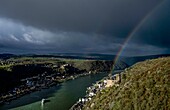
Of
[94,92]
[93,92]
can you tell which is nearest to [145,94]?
[94,92]

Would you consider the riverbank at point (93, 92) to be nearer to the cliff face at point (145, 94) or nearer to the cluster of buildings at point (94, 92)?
the cluster of buildings at point (94, 92)

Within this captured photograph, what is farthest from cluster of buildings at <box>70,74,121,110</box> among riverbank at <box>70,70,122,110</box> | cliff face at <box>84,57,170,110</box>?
cliff face at <box>84,57,170,110</box>

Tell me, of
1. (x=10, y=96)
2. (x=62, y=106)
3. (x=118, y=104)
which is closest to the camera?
(x=118, y=104)

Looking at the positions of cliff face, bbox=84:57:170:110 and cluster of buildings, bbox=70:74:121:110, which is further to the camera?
cluster of buildings, bbox=70:74:121:110

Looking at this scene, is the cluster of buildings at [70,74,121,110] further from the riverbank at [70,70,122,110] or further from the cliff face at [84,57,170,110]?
the cliff face at [84,57,170,110]

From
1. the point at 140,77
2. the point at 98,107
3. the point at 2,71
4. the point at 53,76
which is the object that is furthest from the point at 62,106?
the point at 53,76

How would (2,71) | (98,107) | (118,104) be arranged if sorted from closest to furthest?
(118,104), (98,107), (2,71)

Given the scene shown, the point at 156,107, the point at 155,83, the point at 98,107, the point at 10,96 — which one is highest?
the point at 155,83

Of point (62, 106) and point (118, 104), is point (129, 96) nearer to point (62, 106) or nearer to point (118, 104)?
point (118, 104)

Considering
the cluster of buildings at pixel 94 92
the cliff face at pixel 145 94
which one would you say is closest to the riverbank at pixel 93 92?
the cluster of buildings at pixel 94 92

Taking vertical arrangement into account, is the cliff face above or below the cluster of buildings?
above

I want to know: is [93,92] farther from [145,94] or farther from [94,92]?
[145,94]
